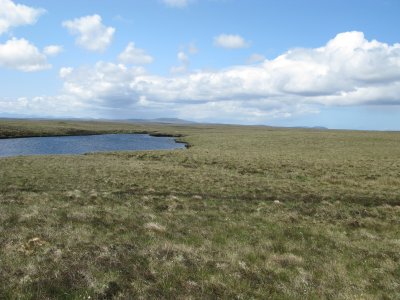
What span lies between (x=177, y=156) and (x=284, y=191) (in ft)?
80.6

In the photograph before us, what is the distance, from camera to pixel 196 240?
13672 mm

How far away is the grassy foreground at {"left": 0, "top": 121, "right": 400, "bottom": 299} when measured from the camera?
381 inches

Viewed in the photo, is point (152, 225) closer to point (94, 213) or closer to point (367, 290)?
point (94, 213)

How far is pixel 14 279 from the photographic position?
30.4ft

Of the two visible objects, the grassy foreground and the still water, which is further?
the still water

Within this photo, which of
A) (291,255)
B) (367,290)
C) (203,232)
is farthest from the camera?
(203,232)

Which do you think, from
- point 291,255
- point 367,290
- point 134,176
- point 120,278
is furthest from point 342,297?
point 134,176

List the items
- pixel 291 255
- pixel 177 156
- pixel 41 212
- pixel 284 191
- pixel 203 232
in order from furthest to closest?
1. pixel 177 156
2. pixel 284 191
3. pixel 41 212
4. pixel 203 232
5. pixel 291 255

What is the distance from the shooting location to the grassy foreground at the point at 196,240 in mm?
9688

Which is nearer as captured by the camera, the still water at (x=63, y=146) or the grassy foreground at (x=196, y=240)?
the grassy foreground at (x=196, y=240)

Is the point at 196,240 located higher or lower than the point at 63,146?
higher

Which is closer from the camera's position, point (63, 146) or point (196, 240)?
point (196, 240)

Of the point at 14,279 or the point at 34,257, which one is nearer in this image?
the point at 14,279

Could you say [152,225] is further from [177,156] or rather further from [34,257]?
[177,156]
